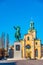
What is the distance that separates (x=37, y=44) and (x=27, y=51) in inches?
145

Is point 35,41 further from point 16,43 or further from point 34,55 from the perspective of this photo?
point 16,43

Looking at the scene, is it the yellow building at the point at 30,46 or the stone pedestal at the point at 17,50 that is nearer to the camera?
the stone pedestal at the point at 17,50

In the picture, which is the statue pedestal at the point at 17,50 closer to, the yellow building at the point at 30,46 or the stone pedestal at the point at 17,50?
the stone pedestal at the point at 17,50

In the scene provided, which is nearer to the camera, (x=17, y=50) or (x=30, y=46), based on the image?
(x=17, y=50)

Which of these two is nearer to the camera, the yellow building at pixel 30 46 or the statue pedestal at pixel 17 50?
the statue pedestal at pixel 17 50

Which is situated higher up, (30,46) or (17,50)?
(30,46)

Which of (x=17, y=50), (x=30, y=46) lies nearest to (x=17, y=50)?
(x=17, y=50)

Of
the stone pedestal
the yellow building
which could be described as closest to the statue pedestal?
the stone pedestal

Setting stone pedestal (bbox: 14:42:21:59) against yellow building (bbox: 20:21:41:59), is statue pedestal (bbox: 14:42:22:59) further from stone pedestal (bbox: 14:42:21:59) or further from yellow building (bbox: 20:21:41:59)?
yellow building (bbox: 20:21:41:59)

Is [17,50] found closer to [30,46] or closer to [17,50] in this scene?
[17,50]

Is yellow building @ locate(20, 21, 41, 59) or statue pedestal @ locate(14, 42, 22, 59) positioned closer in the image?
statue pedestal @ locate(14, 42, 22, 59)

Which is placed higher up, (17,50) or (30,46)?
(30,46)

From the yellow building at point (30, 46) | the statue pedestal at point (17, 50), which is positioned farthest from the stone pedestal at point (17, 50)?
the yellow building at point (30, 46)

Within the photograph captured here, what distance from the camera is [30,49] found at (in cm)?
5634
